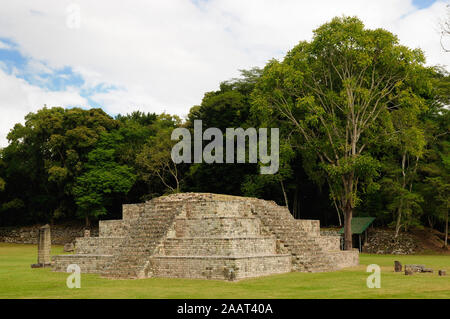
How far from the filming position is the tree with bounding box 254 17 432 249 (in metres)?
31.0

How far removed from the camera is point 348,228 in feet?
105

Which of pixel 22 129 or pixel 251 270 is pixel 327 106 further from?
pixel 22 129

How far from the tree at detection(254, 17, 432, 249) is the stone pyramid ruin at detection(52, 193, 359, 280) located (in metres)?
7.50

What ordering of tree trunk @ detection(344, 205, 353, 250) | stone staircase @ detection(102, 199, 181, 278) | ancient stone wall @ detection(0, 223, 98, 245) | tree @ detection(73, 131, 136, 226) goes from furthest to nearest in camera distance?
ancient stone wall @ detection(0, 223, 98, 245) → tree @ detection(73, 131, 136, 226) → tree trunk @ detection(344, 205, 353, 250) → stone staircase @ detection(102, 199, 181, 278)

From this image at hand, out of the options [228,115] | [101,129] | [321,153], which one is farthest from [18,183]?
[321,153]

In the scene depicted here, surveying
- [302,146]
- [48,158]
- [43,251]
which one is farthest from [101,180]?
[43,251]

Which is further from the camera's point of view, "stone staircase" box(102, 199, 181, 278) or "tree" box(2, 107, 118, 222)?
"tree" box(2, 107, 118, 222)

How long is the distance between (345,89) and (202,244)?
1648 cm

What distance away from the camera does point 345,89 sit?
31984 millimetres

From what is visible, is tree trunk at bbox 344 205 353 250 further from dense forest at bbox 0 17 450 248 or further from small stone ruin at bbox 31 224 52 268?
small stone ruin at bbox 31 224 52 268

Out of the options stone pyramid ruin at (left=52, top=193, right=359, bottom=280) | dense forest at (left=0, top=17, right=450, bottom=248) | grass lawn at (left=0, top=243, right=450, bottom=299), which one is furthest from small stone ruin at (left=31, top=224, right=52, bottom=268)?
dense forest at (left=0, top=17, right=450, bottom=248)

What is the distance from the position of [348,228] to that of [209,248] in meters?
14.8

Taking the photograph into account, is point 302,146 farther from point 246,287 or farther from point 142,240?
point 246,287

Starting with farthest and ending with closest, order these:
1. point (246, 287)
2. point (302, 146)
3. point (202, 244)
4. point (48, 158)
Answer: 1. point (48, 158)
2. point (302, 146)
3. point (202, 244)
4. point (246, 287)
